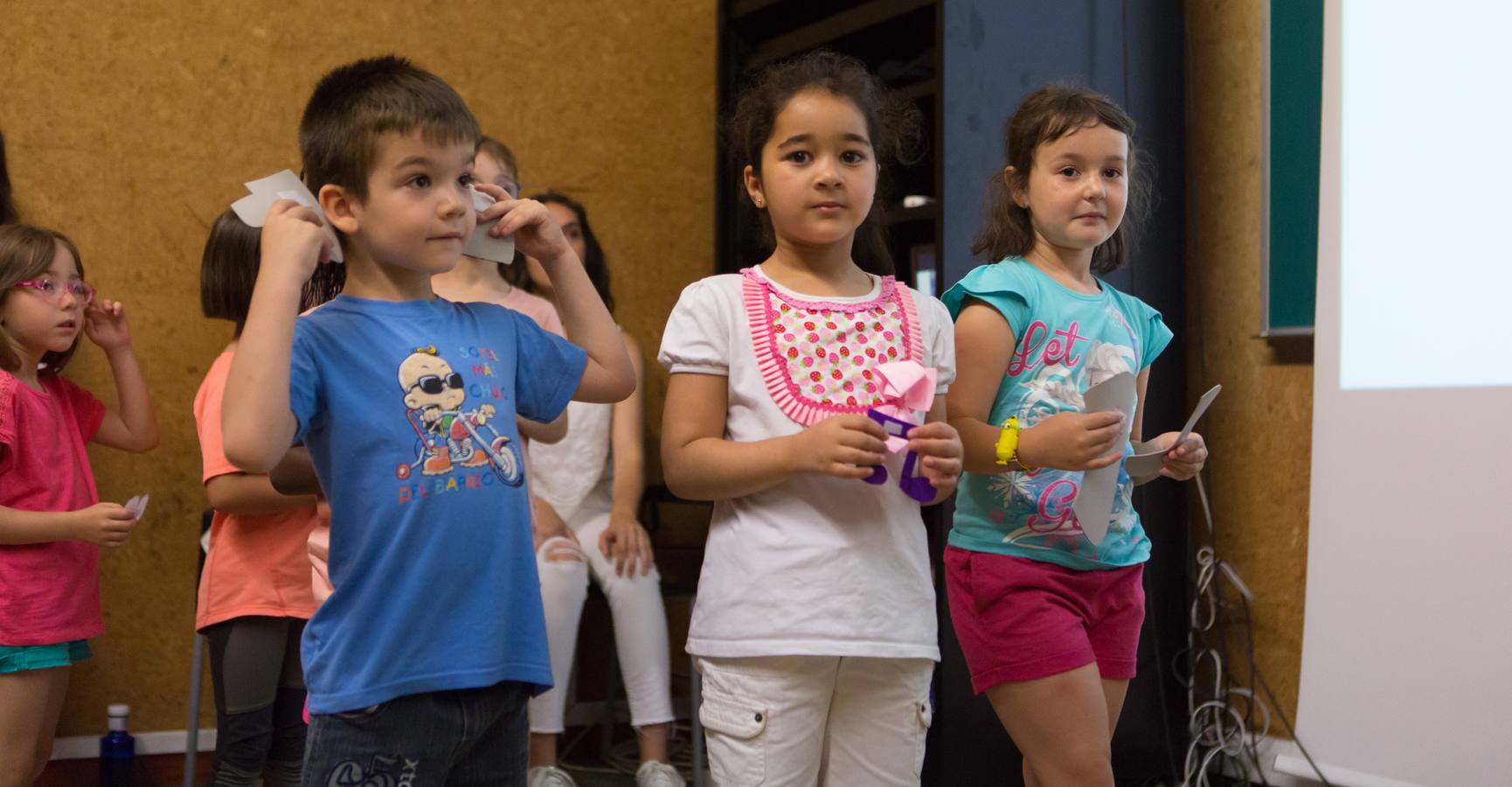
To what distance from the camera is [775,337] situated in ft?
4.71

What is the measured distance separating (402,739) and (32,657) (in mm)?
1193

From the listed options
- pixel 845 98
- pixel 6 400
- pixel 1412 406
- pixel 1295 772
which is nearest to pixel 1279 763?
pixel 1295 772

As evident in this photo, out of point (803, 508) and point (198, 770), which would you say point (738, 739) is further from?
point (198, 770)

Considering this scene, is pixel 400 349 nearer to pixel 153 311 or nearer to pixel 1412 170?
pixel 1412 170

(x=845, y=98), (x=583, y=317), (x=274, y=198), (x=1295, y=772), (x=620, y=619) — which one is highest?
(x=845, y=98)

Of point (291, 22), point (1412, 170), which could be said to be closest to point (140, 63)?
point (291, 22)

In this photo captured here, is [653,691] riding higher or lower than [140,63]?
lower

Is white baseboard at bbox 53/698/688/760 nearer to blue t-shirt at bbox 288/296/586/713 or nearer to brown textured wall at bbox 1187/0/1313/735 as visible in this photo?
blue t-shirt at bbox 288/296/586/713

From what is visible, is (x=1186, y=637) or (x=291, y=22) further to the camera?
(x=291, y=22)

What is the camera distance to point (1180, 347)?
118 inches

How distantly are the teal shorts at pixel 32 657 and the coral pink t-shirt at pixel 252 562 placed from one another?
0.77 feet

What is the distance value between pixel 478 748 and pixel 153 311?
2.22 metres

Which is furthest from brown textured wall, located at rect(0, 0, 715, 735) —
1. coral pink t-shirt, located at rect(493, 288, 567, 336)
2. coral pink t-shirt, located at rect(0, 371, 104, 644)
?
coral pink t-shirt, located at rect(493, 288, 567, 336)

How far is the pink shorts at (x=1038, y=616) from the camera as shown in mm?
1564
